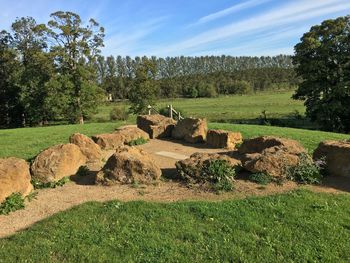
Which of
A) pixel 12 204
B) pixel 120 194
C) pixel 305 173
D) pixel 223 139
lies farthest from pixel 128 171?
pixel 223 139

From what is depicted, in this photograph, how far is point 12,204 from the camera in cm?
825

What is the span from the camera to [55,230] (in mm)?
6824

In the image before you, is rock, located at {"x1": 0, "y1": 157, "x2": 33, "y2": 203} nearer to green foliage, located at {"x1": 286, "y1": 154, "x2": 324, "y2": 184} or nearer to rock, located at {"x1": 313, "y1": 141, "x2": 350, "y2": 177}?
green foliage, located at {"x1": 286, "y1": 154, "x2": 324, "y2": 184}

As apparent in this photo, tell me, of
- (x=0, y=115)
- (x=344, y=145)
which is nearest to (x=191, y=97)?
(x=0, y=115)

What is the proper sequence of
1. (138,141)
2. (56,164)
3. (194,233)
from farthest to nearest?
(138,141)
(56,164)
(194,233)

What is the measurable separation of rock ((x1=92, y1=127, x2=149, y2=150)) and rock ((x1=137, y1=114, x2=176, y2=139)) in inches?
28.0

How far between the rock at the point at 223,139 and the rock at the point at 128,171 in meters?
5.74

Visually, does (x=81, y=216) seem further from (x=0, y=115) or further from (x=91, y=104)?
(x=0, y=115)

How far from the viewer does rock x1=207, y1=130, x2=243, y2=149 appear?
1507 cm

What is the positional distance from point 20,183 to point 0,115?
4011cm

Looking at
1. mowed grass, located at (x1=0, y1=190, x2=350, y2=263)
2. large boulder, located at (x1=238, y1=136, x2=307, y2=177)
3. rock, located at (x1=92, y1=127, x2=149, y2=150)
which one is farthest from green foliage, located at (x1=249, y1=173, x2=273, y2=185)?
rock, located at (x1=92, y1=127, x2=149, y2=150)

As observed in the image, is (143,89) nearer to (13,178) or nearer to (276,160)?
(276,160)

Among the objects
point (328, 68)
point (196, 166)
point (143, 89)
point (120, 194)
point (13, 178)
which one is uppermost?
point (328, 68)

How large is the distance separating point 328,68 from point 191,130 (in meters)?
19.7
